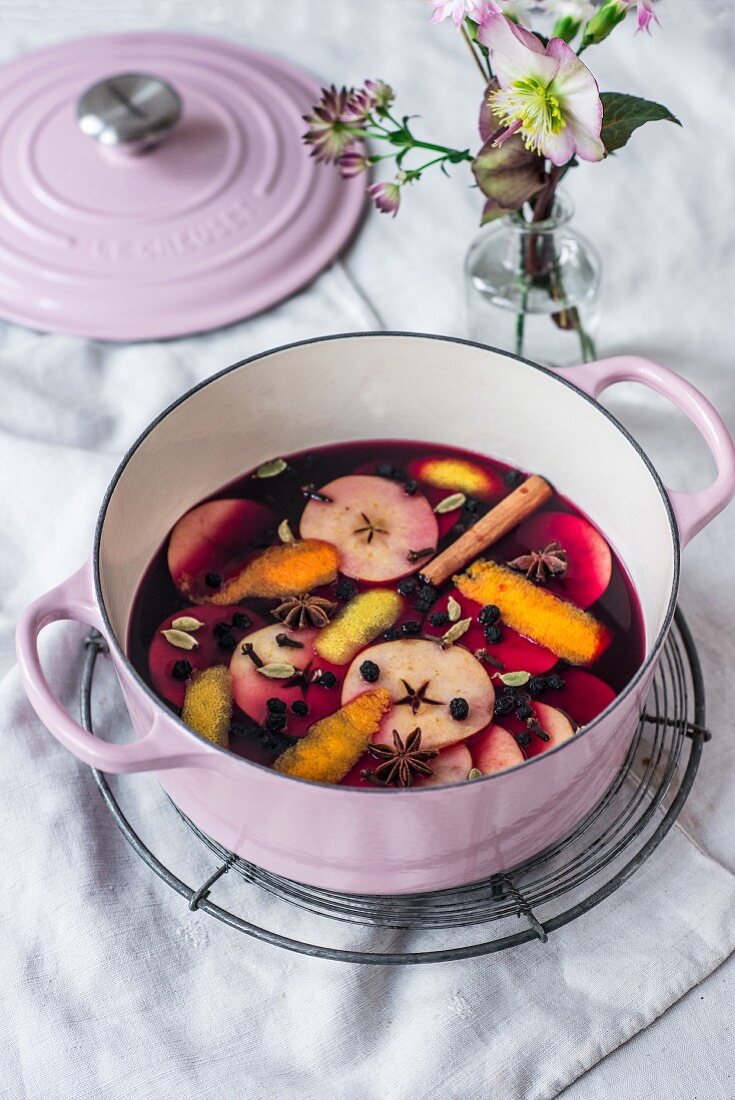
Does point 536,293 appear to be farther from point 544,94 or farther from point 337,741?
point 337,741

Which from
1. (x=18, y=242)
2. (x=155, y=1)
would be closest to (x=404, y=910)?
(x=18, y=242)

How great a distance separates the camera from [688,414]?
1.01 meters

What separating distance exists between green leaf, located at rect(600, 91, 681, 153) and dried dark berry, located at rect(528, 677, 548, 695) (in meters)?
0.46

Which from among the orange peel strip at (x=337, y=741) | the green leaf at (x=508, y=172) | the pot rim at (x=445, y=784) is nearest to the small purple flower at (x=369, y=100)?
the green leaf at (x=508, y=172)

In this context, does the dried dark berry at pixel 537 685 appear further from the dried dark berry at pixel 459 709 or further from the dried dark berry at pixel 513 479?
the dried dark berry at pixel 513 479

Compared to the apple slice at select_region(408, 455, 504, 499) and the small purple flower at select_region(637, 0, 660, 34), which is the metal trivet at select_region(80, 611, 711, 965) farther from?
the small purple flower at select_region(637, 0, 660, 34)

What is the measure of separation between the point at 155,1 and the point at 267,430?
2.78 ft

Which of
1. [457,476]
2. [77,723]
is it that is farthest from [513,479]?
[77,723]

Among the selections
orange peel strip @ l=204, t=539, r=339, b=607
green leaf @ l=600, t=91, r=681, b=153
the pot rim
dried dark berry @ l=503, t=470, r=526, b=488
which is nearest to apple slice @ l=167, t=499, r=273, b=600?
orange peel strip @ l=204, t=539, r=339, b=607

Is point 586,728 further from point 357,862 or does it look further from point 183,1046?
point 183,1046

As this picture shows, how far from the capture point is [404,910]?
38.1 inches

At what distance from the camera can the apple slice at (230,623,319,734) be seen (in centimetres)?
97

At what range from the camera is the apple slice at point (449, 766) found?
93cm

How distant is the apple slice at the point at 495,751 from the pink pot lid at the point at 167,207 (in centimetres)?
64
